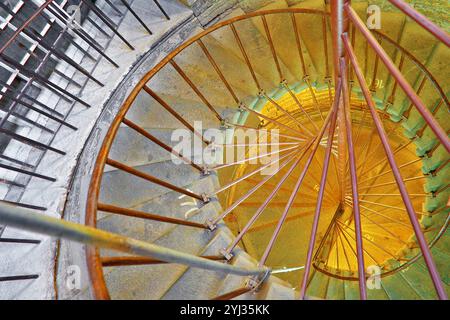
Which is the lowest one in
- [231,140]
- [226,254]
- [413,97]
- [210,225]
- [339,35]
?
[226,254]

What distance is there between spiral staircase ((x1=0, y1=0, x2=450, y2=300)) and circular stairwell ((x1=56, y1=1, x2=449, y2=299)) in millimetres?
17

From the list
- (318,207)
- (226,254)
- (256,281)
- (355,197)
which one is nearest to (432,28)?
(355,197)

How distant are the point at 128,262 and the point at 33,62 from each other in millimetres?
3653

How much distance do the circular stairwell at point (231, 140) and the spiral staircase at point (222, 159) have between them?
0.7 inches

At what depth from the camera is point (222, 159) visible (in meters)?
5.16

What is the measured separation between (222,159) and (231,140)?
1.12 feet

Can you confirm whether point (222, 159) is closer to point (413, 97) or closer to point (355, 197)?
point (355, 197)

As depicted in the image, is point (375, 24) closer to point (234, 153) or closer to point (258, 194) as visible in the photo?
point (234, 153)

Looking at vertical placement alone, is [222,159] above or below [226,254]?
above

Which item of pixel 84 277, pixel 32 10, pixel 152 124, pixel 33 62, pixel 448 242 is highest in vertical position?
pixel 32 10

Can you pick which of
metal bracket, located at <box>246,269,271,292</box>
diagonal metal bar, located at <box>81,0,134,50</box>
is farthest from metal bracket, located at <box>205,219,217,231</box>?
diagonal metal bar, located at <box>81,0,134,50</box>

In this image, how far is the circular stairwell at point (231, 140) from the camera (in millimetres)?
3588

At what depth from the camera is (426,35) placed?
5676 millimetres
